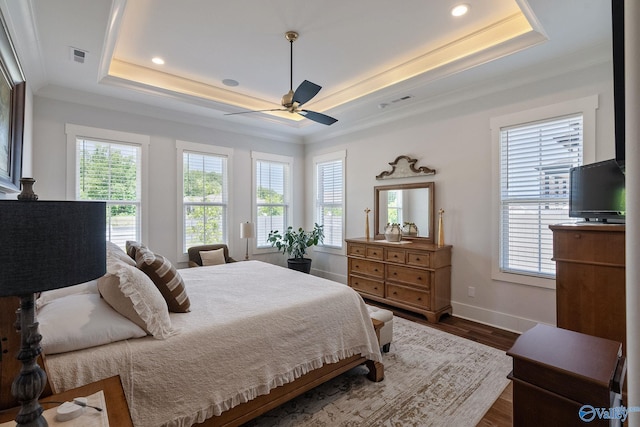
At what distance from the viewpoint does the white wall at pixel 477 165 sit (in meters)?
3.03

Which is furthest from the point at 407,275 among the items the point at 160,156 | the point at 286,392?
the point at 160,156

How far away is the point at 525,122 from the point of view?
3.31m

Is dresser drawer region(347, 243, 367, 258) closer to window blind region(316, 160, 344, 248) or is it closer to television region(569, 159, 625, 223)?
window blind region(316, 160, 344, 248)

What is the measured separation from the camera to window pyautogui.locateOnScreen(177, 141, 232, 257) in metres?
4.72

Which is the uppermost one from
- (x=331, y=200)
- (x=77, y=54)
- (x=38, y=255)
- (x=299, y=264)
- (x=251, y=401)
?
(x=77, y=54)

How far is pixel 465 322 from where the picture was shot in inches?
146

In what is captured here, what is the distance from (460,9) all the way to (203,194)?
4.20 m

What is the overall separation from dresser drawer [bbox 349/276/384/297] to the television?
2.45 meters

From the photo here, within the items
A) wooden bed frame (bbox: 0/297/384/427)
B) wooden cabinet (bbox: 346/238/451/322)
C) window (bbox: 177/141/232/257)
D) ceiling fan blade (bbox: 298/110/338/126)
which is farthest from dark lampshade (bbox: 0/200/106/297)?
window (bbox: 177/141/232/257)

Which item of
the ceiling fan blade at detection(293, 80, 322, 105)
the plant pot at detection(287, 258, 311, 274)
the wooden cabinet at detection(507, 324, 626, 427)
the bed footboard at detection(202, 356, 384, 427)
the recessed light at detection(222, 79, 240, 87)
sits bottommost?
the bed footboard at detection(202, 356, 384, 427)

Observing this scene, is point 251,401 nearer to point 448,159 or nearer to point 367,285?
point 367,285

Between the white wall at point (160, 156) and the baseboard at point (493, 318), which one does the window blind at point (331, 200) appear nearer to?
the white wall at point (160, 156)

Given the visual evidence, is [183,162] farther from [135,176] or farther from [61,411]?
[61,411]

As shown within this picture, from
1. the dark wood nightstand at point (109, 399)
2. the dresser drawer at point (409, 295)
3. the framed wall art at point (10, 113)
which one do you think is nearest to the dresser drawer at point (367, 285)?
the dresser drawer at point (409, 295)
